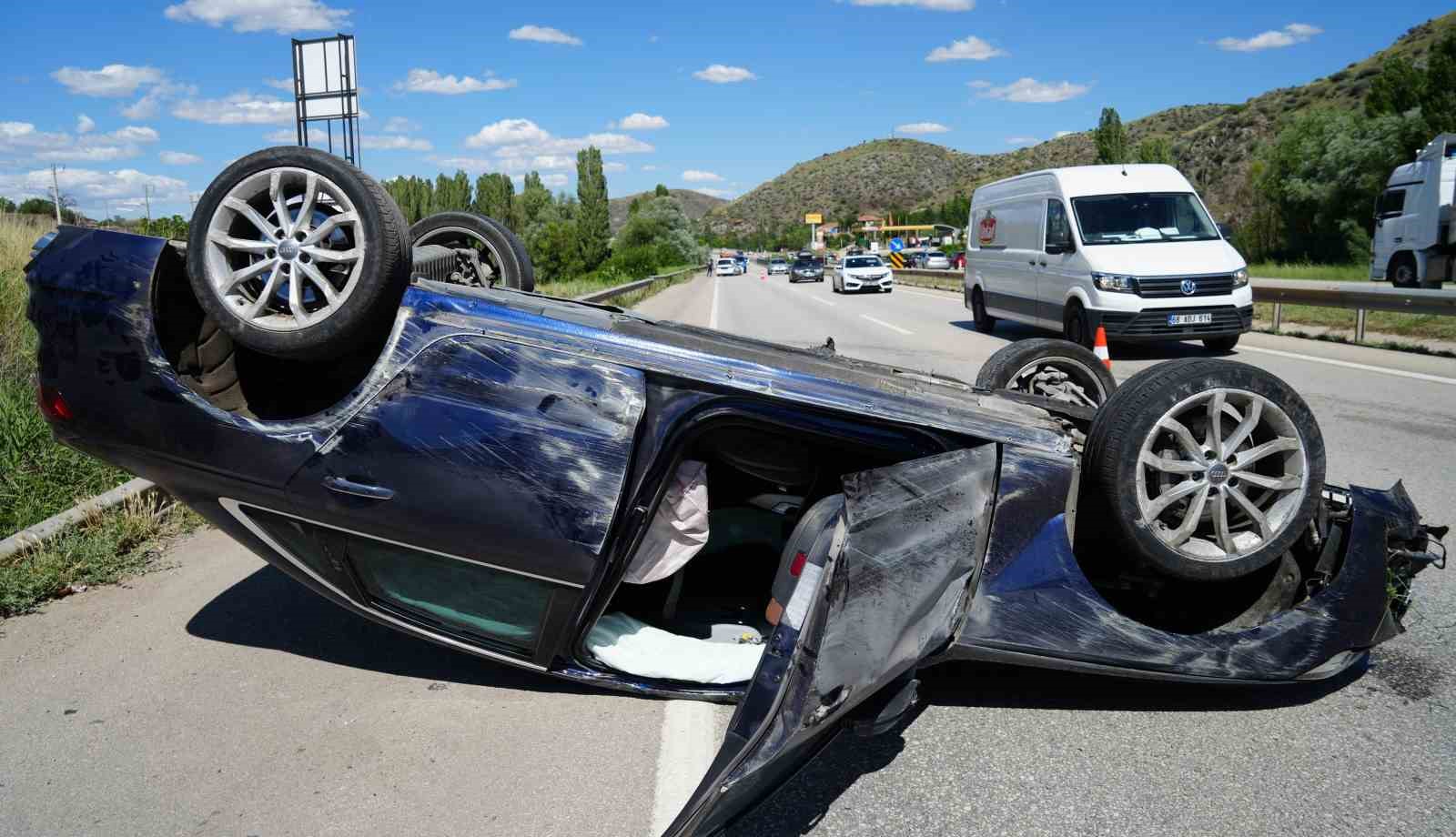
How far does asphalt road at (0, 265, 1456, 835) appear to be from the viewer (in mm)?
2766

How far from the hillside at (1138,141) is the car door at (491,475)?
4997 centimetres

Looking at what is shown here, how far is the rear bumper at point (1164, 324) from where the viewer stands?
12531 millimetres

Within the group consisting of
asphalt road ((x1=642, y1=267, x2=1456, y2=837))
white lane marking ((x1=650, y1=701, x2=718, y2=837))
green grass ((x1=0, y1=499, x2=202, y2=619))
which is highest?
green grass ((x1=0, y1=499, x2=202, y2=619))

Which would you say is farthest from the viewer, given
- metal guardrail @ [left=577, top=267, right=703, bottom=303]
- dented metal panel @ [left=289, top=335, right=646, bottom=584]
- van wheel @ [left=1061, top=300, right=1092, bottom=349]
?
metal guardrail @ [left=577, top=267, right=703, bottom=303]

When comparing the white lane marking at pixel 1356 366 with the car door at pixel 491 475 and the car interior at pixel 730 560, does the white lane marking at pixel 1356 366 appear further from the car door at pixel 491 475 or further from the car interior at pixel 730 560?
the car door at pixel 491 475

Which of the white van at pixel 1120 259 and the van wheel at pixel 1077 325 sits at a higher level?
the white van at pixel 1120 259

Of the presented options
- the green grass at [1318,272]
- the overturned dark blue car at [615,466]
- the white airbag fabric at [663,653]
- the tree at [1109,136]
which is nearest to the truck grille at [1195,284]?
the overturned dark blue car at [615,466]

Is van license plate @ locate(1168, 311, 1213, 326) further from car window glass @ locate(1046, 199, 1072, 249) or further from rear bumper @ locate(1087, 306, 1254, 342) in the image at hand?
car window glass @ locate(1046, 199, 1072, 249)

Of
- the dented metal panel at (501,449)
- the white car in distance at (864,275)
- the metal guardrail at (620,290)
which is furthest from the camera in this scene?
the white car in distance at (864,275)

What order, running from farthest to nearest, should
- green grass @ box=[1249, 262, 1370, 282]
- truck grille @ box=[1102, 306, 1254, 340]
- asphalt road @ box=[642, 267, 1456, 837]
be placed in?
1. green grass @ box=[1249, 262, 1370, 282]
2. truck grille @ box=[1102, 306, 1254, 340]
3. asphalt road @ box=[642, 267, 1456, 837]

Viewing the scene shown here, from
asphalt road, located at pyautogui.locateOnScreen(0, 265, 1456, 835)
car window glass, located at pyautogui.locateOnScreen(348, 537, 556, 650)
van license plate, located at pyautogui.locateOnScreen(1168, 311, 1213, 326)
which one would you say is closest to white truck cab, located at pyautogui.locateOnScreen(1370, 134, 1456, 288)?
van license plate, located at pyautogui.locateOnScreen(1168, 311, 1213, 326)

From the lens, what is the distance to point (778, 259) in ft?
277

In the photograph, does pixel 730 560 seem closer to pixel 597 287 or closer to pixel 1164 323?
pixel 1164 323

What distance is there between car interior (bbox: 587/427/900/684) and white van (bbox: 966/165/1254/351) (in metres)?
9.92
